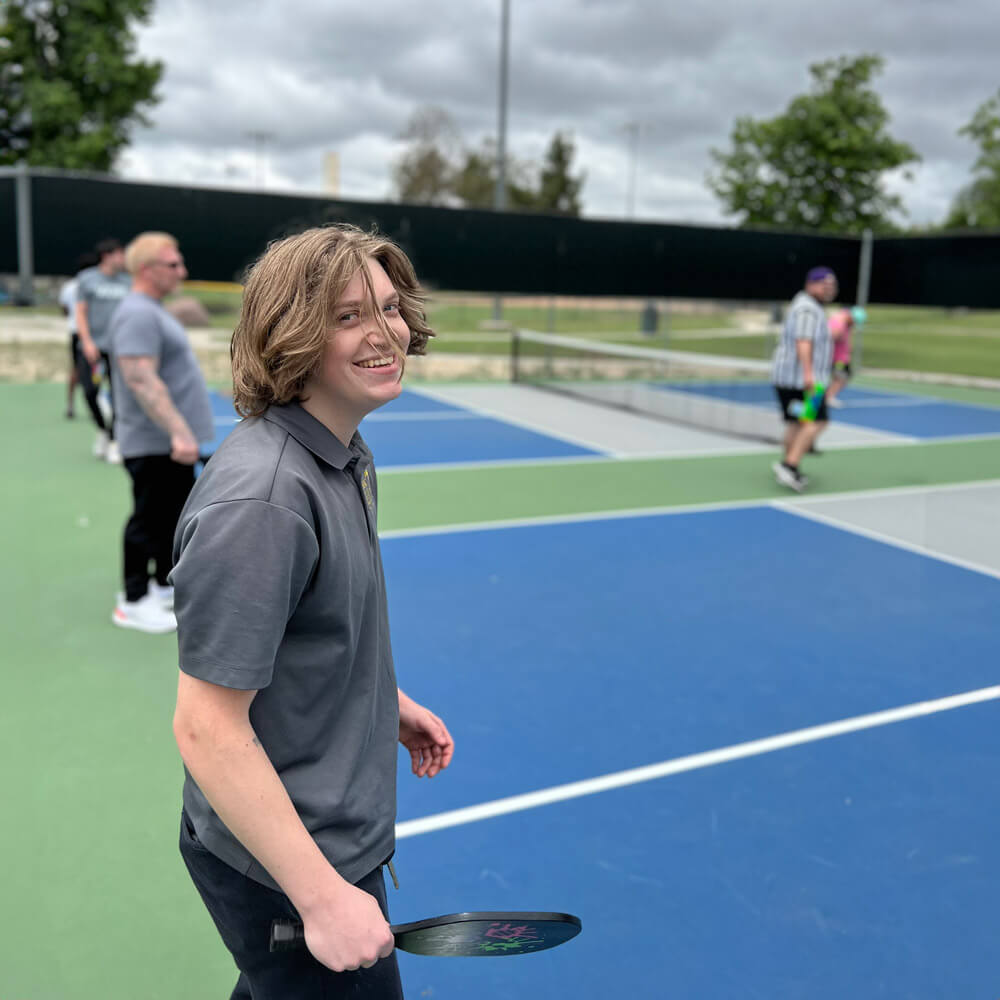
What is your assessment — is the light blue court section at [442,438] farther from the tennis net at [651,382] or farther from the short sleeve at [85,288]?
the tennis net at [651,382]

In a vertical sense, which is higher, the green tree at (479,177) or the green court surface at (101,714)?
the green tree at (479,177)

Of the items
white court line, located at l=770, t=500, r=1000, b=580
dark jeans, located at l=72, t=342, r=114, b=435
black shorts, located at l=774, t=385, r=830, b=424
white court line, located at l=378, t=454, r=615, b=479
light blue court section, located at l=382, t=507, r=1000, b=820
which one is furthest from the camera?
white court line, located at l=378, t=454, r=615, b=479

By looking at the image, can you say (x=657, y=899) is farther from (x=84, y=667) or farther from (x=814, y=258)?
(x=814, y=258)

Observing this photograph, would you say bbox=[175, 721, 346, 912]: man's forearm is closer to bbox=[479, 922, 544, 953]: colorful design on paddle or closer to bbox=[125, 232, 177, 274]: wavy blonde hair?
bbox=[479, 922, 544, 953]: colorful design on paddle

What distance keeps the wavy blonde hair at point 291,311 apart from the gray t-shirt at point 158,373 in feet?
11.5

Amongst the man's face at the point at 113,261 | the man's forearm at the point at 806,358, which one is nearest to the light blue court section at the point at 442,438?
the man's face at the point at 113,261

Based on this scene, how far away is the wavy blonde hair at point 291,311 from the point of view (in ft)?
5.03

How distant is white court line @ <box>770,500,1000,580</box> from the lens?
23.0 ft

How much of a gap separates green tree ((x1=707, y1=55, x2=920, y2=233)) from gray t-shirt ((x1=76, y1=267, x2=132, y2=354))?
90.1 feet

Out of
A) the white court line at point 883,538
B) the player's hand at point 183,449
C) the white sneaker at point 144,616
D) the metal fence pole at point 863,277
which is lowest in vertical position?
the white sneaker at point 144,616

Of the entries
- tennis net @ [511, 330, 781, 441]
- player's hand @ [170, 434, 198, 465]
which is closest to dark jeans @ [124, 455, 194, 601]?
player's hand @ [170, 434, 198, 465]

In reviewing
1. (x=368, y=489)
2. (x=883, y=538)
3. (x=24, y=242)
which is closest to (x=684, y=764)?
(x=368, y=489)

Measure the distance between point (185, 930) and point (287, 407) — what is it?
211cm

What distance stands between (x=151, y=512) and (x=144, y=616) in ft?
1.90
